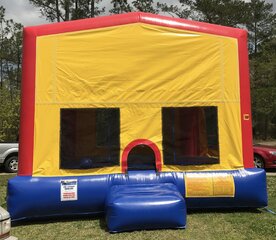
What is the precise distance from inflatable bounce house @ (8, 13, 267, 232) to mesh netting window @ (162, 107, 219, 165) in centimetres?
2

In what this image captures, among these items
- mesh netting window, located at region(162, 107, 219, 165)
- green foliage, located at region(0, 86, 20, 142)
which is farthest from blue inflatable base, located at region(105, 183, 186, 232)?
green foliage, located at region(0, 86, 20, 142)

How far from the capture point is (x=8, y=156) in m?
14.3

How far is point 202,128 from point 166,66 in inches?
55.3

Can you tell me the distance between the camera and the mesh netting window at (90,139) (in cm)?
732

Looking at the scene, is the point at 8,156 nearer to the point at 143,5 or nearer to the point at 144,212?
the point at 144,212

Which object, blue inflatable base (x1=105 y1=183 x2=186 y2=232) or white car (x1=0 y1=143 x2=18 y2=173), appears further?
white car (x1=0 y1=143 x2=18 y2=173)

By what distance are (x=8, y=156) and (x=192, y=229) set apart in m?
9.52

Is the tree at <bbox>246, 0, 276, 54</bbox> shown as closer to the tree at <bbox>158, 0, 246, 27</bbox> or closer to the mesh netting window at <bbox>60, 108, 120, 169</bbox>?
the tree at <bbox>158, 0, 246, 27</bbox>

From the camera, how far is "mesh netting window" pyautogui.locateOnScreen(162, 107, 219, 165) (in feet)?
24.7

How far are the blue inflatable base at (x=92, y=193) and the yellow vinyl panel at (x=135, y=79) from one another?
0.26 meters

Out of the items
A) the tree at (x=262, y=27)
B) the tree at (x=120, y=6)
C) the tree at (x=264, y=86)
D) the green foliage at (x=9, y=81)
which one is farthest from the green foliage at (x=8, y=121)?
Result: the tree at (x=262, y=27)

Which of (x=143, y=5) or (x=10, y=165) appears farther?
(x=143, y=5)

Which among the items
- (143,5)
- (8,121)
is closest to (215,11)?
(143,5)

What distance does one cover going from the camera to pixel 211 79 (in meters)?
7.63
